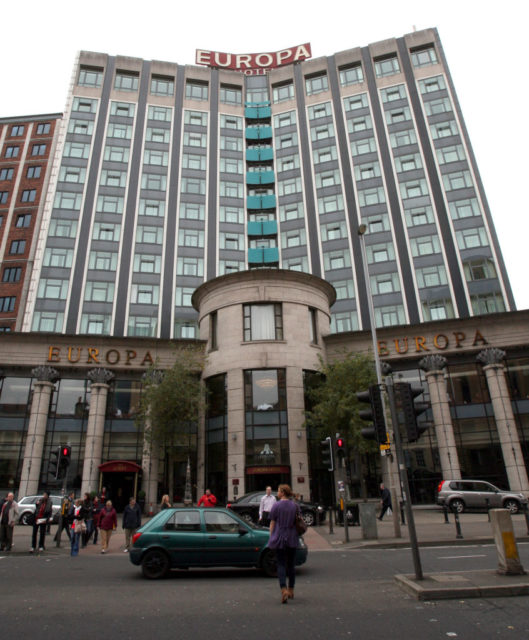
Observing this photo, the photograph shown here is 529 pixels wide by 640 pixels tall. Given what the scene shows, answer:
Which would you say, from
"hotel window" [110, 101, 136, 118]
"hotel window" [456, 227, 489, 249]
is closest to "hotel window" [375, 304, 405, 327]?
"hotel window" [456, 227, 489, 249]

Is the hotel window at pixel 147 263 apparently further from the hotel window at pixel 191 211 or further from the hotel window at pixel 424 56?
the hotel window at pixel 424 56

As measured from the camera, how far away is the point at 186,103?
57688 mm

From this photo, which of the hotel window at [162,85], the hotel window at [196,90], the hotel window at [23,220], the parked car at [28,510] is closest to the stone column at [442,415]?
the parked car at [28,510]

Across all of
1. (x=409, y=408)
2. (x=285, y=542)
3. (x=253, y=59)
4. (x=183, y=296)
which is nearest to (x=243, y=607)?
(x=285, y=542)

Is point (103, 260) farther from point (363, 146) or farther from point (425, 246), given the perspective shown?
point (425, 246)

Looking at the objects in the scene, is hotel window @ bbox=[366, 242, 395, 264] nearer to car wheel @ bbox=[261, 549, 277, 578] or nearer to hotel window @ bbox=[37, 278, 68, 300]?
hotel window @ bbox=[37, 278, 68, 300]

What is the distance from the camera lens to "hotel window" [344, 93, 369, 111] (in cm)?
5497

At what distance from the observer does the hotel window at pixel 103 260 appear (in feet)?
151

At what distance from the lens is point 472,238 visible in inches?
1772

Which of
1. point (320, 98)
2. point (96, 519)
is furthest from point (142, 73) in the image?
point (96, 519)

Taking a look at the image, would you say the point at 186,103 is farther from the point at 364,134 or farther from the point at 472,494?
the point at 472,494

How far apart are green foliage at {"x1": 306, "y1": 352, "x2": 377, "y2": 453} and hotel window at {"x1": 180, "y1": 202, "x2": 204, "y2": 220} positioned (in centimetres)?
2887

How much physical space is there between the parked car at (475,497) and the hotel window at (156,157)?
44.8m

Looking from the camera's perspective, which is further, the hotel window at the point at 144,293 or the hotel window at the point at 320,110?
the hotel window at the point at 320,110
